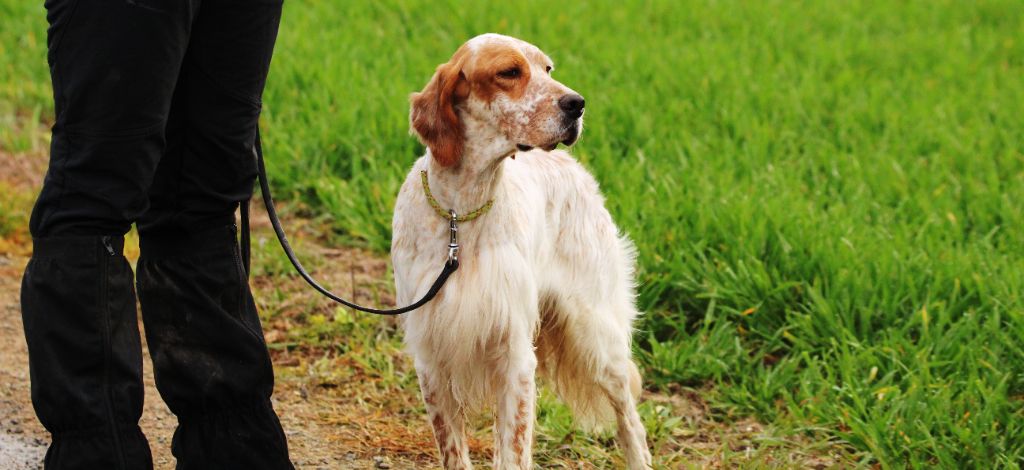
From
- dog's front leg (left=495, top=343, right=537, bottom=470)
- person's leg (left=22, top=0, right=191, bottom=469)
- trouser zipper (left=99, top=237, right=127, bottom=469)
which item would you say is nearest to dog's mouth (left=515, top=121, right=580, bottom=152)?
dog's front leg (left=495, top=343, right=537, bottom=470)

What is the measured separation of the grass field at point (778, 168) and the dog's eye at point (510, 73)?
1.57 meters

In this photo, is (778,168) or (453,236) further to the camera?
(778,168)

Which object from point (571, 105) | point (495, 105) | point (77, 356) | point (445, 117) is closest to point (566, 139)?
point (571, 105)

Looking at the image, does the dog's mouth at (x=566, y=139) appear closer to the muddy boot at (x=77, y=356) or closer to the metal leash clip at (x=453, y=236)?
the metal leash clip at (x=453, y=236)

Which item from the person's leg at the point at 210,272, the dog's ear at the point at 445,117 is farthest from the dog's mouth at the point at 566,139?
the person's leg at the point at 210,272

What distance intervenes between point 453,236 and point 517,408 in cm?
48

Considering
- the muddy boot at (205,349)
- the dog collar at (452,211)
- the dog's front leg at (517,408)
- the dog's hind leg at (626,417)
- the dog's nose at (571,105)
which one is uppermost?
the dog's nose at (571,105)

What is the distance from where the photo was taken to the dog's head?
3.01 m

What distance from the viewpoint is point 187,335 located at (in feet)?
9.57

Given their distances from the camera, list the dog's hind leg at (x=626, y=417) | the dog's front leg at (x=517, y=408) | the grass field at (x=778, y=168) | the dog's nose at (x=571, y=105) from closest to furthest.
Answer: the dog's nose at (x=571, y=105) < the dog's front leg at (x=517, y=408) < the dog's hind leg at (x=626, y=417) < the grass field at (x=778, y=168)

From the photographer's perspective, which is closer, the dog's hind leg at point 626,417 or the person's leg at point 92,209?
the person's leg at point 92,209

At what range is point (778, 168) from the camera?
5.88 meters

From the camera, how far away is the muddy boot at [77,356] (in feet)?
8.37

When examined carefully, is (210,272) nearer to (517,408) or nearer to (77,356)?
(77,356)
